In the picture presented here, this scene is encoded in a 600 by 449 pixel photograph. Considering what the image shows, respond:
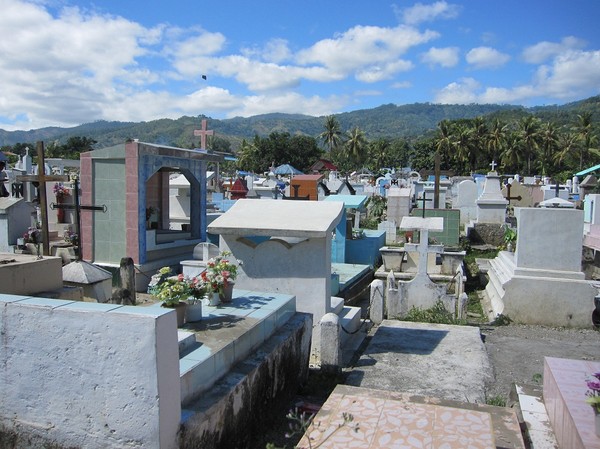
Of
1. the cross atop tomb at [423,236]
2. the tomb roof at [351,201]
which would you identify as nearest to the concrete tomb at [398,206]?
the tomb roof at [351,201]

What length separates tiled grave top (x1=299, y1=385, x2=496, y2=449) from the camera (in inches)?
126

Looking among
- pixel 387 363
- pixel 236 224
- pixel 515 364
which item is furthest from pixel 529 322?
pixel 236 224

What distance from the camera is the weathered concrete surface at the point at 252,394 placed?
3539 millimetres

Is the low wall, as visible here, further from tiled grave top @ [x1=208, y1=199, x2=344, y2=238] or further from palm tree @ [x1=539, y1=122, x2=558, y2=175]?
palm tree @ [x1=539, y1=122, x2=558, y2=175]

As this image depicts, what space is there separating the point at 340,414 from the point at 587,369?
2449mm

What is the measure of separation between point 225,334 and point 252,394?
547mm

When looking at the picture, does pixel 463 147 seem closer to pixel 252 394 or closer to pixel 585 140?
pixel 585 140

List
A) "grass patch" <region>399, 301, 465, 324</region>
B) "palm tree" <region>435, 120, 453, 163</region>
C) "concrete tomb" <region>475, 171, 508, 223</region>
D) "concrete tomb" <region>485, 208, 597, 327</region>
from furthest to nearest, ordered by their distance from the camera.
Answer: "palm tree" <region>435, 120, 453, 163</region> < "concrete tomb" <region>475, 171, 508, 223</region> < "grass patch" <region>399, 301, 465, 324</region> < "concrete tomb" <region>485, 208, 597, 327</region>

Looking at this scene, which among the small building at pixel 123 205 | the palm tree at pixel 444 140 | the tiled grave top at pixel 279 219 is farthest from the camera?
the palm tree at pixel 444 140

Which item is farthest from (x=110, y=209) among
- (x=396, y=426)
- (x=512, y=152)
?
(x=512, y=152)

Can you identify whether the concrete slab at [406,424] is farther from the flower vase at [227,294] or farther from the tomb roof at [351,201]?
the tomb roof at [351,201]

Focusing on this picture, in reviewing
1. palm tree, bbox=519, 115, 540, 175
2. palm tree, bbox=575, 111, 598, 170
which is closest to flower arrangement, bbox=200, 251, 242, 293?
palm tree, bbox=575, 111, 598, 170

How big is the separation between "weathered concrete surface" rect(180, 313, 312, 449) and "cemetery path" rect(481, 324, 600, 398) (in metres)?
2.24

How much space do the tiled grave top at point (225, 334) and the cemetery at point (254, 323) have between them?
2 centimetres
